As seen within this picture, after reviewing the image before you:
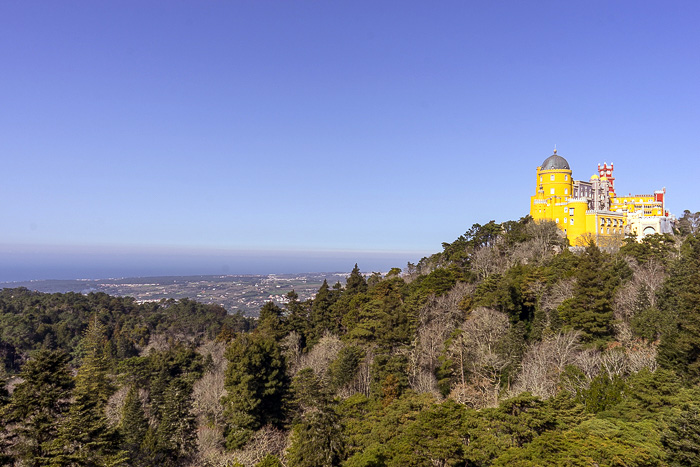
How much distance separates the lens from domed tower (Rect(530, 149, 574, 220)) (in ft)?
136

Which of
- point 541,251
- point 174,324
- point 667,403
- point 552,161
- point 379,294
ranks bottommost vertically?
point 174,324

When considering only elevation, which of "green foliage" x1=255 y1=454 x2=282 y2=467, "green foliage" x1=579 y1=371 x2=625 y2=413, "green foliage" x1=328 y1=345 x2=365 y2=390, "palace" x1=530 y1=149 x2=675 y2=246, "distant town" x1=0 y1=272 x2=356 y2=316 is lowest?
"distant town" x1=0 y1=272 x2=356 y2=316

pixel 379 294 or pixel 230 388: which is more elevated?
pixel 379 294

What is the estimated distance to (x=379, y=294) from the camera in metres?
33.3

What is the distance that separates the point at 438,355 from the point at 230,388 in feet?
38.1

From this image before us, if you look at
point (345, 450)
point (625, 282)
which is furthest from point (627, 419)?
point (625, 282)

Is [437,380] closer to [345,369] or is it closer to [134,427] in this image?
[345,369]

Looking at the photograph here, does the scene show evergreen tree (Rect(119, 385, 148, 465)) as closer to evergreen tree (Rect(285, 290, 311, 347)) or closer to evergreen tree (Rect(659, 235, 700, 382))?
evergreen tree (Rect(285, 290, 311, 347))

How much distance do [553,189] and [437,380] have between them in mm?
26193

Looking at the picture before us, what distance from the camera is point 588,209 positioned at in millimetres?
41469

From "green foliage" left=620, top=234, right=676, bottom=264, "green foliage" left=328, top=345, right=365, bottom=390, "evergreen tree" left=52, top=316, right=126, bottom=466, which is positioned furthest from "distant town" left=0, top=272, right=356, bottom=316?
"evergreen tree" left=52, top=316, right=126, bottom=466

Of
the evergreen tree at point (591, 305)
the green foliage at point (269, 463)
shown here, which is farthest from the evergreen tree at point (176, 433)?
the evergreen tree at point (591, 305)

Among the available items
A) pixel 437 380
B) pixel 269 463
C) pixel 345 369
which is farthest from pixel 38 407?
pixel 437 380

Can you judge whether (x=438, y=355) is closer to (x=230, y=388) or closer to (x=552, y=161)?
(x=230, y=388)
